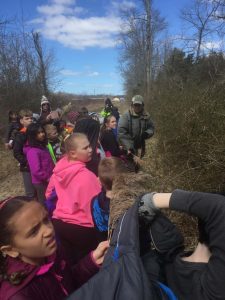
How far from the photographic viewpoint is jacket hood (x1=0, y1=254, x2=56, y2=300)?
1480 mm

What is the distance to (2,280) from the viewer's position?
154 cm

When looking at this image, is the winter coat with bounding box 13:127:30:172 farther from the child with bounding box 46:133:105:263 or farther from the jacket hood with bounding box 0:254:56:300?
the jacket hood with bounding box 0:254:56:300

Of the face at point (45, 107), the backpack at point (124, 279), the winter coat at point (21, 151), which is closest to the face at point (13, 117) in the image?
the face at point (45, 107)

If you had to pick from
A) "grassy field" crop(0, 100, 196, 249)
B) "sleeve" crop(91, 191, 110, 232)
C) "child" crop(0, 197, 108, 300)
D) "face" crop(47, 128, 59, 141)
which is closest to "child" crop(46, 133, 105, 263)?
"sleeve" crop(91, 191, 110, 232)

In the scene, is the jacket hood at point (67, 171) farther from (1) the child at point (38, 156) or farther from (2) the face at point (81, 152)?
(1) the child at point (38, 156)

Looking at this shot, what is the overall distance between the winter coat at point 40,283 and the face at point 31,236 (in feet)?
0.14

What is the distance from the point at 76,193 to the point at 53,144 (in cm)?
248

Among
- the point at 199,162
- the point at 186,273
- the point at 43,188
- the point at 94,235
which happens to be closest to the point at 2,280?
the point at 186,273

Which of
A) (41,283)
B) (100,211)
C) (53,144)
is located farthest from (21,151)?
(41,283)

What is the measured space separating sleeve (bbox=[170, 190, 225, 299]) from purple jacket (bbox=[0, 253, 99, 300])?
0.68 metres

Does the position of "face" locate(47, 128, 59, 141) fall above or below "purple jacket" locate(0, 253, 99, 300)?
above

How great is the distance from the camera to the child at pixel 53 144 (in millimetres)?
5238

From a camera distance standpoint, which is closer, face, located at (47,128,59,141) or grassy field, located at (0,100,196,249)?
grassy field, located at (0,100,196,249)

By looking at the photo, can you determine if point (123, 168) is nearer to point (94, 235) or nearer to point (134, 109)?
point (94, 235)
